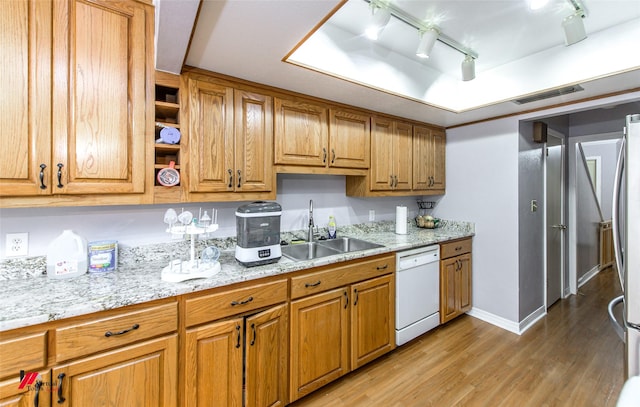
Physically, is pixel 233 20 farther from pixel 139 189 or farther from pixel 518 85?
pixel 518 85

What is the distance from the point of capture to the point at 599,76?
184 cm

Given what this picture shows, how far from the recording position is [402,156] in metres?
2.79

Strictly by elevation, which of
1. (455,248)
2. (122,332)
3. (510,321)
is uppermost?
(455,248)

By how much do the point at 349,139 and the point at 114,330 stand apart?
2.01m

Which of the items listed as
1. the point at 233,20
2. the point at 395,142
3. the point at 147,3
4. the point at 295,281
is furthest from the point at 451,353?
the point at 147,3

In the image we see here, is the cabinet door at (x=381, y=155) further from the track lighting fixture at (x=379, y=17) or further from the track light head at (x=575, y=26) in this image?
the track light head at (x=575, y=26)

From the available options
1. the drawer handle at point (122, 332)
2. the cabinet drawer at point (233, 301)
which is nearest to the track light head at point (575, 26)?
the cabinet drawer at point (233, 301)

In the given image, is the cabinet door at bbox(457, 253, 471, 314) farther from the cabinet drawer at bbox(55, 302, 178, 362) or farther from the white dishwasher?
the cabinet drawer at bbox(55, 302, 178, 362)

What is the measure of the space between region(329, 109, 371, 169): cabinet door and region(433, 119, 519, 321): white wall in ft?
4.39

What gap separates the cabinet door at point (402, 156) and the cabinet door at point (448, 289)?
876 mm

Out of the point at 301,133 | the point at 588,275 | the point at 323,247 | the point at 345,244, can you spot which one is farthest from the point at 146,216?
the point at 588,275

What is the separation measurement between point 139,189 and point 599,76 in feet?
10.0

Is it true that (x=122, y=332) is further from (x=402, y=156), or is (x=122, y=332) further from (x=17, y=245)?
(x=402, y=156)

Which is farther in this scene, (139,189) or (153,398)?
(139,189)
